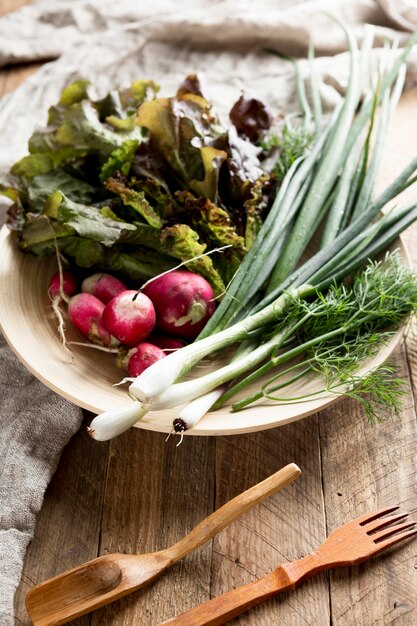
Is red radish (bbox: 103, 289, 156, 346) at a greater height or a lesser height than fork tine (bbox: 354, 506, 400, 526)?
greater

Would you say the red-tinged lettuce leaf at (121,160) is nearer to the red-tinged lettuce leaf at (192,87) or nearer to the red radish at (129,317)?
the red-tinged lettuce leaf at (192,87)

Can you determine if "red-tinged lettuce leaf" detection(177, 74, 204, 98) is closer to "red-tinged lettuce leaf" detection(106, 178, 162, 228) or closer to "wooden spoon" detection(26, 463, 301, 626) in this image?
"red-tinged lettuce leaf" detection(106, 178, 162, 228)

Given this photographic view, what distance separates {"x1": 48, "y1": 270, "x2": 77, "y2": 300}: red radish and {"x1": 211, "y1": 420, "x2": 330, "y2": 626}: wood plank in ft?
1.55

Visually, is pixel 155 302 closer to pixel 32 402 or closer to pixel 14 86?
pixel 32 402

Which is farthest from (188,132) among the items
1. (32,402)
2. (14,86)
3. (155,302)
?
(14,86)

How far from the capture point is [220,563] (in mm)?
1280

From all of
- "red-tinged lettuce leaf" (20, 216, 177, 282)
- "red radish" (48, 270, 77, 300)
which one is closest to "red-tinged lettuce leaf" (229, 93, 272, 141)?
"red-tinged lettuce leaf" (20, 216, 177, 282)

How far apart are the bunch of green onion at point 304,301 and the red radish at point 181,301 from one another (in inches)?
2.0

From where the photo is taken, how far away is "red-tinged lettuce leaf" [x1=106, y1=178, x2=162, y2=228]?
1.59 meters

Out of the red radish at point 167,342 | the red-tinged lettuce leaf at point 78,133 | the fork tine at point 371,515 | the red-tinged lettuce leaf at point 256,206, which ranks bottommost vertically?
the fork tine at point 371,515

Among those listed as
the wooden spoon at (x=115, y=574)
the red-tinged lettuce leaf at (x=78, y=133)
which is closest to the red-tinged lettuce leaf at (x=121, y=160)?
the red-tinged lettuce leaf at (x=78, y=133)

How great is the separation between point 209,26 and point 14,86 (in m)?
0.70

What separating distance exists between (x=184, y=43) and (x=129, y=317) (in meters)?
1.47

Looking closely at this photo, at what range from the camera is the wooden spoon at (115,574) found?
3.87ft
